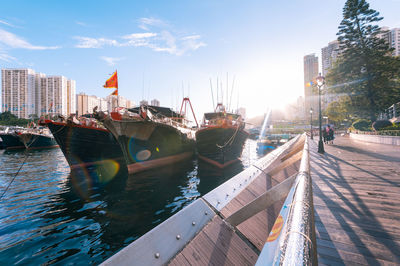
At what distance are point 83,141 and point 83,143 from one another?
0.20m

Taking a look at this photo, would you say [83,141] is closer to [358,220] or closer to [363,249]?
[358,220]

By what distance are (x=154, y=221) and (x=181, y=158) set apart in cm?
1430

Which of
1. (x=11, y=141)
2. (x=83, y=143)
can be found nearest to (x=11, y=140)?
(x=11, y=141)

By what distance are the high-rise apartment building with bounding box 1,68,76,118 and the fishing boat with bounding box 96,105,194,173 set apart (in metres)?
81.6

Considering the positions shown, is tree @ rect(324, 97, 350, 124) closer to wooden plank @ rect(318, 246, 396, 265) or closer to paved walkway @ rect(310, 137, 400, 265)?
paved walkway @ rect(310, 137, 400, 265)

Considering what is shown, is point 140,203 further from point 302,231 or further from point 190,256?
point 302,231

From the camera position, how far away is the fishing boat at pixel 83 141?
15.1 metres

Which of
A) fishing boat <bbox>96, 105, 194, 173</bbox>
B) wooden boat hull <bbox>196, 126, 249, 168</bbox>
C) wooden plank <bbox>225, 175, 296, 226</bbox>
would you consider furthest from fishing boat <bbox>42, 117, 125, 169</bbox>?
wooden plank <bbox>225, 175, 296, 226</bbox>

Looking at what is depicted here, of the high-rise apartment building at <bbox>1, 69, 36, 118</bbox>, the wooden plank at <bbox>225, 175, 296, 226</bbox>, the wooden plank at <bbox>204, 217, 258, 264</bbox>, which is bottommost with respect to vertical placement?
the wooden plank at <bbox>204, 217, 258, 264</bbox>

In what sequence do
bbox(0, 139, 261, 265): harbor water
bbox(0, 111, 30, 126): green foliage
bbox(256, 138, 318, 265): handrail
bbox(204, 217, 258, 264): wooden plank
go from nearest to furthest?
bbox(256, 138, 318, 265): handrail → bbox(204, 217, 258, 264): wooden plank → bbox(0, 139, 261, 265): harbor water → bbox(0, 111, 30, 126): green foliage

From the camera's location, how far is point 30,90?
7956 cm

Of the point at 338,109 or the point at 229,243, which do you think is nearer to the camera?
the point at 229,243

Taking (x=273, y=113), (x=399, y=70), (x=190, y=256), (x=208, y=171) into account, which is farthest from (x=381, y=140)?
(x=273, y=113)

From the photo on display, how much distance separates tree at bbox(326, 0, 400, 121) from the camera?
24812mm
